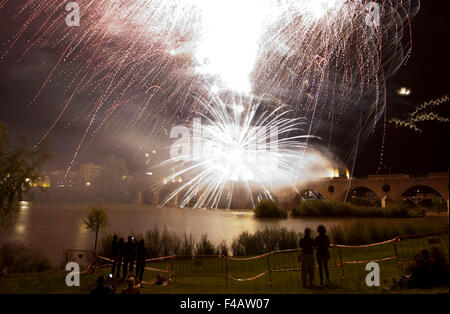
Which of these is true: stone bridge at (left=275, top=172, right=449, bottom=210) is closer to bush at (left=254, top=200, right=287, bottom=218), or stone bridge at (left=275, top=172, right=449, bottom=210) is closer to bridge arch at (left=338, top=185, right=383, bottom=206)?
bridge arch at (left=338, top=185, right=383, bottom=206)

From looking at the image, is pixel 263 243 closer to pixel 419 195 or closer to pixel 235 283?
pixel 235 283

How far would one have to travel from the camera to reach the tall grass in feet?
141

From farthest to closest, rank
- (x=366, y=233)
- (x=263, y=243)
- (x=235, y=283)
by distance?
(x=366, y=233), (x=263, y=243), (x=235, y=283)

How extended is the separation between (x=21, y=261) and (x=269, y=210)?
3836 cm

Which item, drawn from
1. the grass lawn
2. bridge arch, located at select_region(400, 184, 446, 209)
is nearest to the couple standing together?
the grass lawn

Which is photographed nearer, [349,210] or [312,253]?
[312,253]

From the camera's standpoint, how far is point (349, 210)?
4834 cm

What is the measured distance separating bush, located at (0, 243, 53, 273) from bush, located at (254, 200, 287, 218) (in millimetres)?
37182

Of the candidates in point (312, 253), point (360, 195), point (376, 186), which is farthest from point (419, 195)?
point (312, 253)

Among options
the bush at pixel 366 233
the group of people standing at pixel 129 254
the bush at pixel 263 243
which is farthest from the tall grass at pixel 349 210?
the group of people standing at pixel 129 254

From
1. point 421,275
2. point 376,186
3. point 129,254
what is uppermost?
point 376,186
